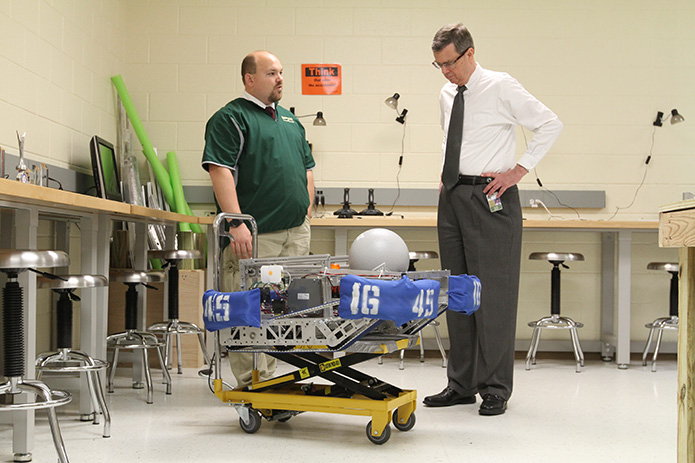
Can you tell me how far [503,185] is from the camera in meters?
3.38

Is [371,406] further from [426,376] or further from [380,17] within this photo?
[380,17]

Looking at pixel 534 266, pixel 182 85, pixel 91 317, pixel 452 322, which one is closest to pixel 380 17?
pixel 182 85

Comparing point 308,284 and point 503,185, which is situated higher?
point 503,185

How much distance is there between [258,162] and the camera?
338 centimetres

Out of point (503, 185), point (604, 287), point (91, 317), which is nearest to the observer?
point (91, 317)

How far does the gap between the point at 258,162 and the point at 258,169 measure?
32 mm

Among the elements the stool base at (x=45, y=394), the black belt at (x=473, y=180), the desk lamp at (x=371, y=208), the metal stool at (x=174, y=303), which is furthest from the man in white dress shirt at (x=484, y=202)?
the stool base at (x=45, y=394)

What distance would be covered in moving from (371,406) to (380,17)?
3.82 metres

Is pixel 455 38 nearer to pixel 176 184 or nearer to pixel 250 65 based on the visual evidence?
pixel 250 65

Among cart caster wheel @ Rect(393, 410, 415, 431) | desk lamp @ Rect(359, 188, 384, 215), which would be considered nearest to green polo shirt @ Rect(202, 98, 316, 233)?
cart caster wheel @ Rect(393, 410, 415, 431)

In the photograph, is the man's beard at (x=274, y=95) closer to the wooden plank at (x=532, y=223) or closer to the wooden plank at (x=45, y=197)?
the wooden plank at (x=45, y=197)

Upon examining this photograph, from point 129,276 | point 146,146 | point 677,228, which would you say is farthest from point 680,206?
point 146,146

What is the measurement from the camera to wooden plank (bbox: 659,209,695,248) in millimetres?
1792

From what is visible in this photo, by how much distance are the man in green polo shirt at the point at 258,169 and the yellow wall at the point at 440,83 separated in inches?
86.9
